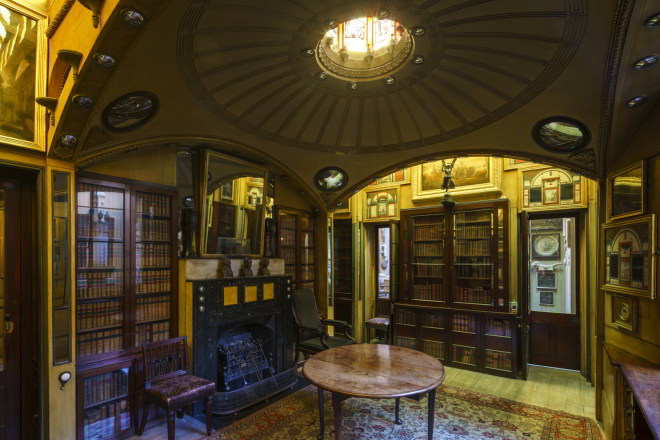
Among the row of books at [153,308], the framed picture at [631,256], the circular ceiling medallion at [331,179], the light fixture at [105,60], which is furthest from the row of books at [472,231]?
the light fixture at [105,60]

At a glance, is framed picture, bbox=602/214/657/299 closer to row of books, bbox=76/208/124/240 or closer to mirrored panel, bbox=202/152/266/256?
mirrored panel, bbox=202/152/266/256

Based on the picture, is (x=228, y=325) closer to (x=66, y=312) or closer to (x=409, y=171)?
(x=66, y=312)

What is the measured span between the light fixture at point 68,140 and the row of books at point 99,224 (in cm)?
66

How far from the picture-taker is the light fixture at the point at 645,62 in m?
2.33

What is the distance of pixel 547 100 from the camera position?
10.9ft

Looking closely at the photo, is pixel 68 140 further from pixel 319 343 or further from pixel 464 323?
pixel 464 323

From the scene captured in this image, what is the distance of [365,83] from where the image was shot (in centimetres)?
355

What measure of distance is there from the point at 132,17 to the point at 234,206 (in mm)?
2705

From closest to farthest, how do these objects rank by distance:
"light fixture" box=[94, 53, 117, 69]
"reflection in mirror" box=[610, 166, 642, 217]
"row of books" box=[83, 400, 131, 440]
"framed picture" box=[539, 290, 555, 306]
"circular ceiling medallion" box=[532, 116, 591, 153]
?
"light fixture" box=[94, 53, 117, 69]
"reflection in mirror" box=[610, 166, 642, 217]
"row of books" box=[83, 400, 131, 440]
"circular ceiling medallion" box=[532, 116, 591, 153]
"framed picture" box=[539, 290, 555, 306]

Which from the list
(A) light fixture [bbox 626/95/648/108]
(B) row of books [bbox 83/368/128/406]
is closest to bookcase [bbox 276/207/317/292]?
(B) row of books [bbox 83/368/128/406]

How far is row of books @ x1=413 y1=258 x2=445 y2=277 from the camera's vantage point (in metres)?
5.79

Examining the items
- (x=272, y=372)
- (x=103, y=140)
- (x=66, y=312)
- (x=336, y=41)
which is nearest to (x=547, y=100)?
(x=336, y=41)

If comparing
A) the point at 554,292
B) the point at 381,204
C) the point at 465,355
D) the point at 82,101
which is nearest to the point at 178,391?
the point at 82,101

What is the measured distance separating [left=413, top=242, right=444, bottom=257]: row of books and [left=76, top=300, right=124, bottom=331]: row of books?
4324 millimetres
